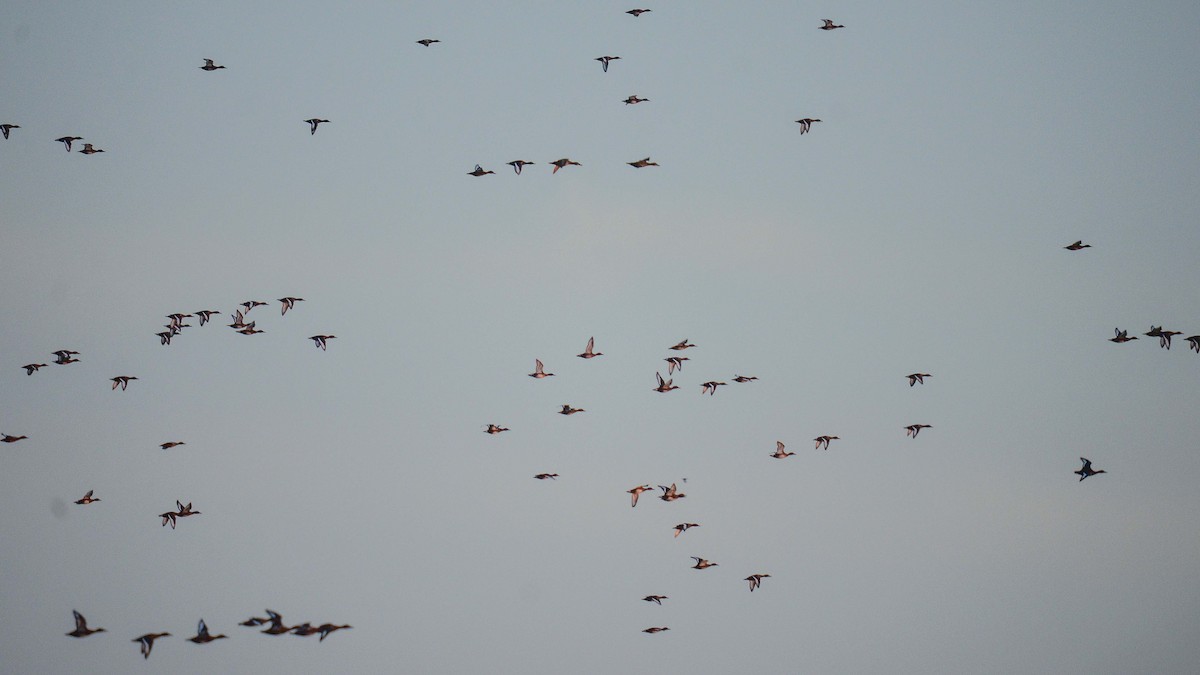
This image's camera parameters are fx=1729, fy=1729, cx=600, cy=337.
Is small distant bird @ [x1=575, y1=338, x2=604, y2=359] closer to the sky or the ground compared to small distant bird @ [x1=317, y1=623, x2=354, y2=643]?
closer to the sky

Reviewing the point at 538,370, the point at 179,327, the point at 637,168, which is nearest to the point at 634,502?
the point at 538,370

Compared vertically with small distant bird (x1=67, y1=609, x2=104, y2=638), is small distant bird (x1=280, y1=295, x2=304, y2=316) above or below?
above

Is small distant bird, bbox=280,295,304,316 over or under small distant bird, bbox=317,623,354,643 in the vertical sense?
over

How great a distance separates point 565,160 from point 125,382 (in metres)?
31.1

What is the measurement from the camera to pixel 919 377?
112m

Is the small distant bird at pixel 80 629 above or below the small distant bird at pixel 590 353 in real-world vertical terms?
below

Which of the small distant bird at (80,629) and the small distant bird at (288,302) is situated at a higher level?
the small distant bird at (288,302)

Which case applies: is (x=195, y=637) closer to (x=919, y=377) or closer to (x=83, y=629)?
(x=83, y=629)

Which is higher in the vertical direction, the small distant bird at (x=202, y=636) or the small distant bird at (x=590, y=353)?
the small distant bird at (x=590, y=353)

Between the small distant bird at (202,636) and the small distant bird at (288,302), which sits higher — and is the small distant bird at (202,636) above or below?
below

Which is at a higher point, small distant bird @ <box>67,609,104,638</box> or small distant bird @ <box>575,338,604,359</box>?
small distant bird @ <box>575,338,604,359</box>

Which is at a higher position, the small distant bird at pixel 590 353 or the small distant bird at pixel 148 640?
the small distant bird at pixel 590 353

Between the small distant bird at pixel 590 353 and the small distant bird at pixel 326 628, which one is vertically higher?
the small distant bird at pixel 590 353

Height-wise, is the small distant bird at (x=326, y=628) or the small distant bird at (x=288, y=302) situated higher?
the small distant bird at (x=288, y=302)
